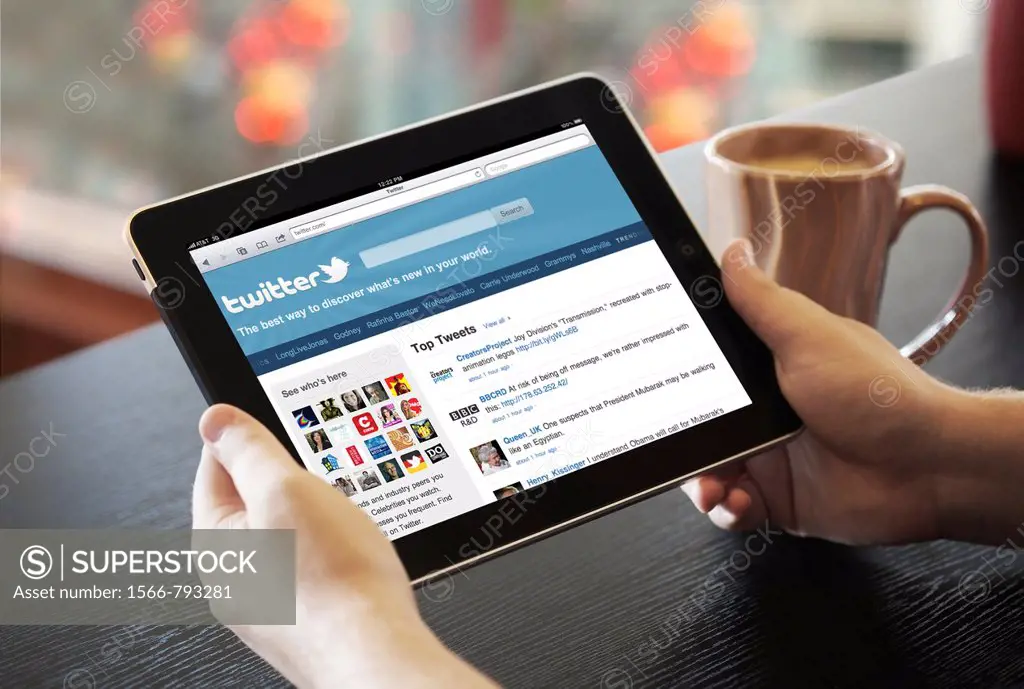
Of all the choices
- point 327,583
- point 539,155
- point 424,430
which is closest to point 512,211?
point 539,155

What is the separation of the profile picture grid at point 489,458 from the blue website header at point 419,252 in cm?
8

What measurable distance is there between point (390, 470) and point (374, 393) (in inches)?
1.7

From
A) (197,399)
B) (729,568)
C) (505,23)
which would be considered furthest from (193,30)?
(729,568)

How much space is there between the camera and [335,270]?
2.15 ft

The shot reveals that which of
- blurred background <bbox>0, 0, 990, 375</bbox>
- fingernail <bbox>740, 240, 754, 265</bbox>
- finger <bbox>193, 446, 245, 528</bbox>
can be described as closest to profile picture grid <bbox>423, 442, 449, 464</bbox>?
finger <bbox>193, 446, 245, 528</bbox>

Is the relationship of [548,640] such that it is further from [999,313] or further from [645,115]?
[645,115]

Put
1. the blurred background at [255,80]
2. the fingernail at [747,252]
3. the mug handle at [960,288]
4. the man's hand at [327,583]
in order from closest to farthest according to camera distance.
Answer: the man's hand at [327,583], the fingernail at [747,252], the mug handle at [960,288], the blurred background at [255,80]

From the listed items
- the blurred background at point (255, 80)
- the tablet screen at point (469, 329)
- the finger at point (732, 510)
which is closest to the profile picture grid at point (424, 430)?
the tablet screen at point (469, 329)

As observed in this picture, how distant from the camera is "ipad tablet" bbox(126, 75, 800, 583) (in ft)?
2.05

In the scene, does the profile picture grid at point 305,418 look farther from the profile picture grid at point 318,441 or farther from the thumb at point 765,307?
the thumb at point 765,307

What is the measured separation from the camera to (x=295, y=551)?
1.76ft

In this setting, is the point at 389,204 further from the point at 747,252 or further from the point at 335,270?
the point at 747,252

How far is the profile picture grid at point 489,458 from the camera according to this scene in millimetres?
636

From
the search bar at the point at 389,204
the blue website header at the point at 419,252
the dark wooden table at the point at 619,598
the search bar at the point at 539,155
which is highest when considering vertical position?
the search bar at the point at 389,204
